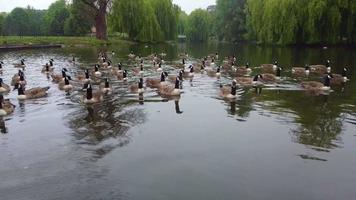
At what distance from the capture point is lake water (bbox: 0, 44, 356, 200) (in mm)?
11961

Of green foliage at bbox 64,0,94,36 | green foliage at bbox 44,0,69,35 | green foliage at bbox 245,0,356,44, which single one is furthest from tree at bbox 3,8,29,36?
green foliage at bbox 245,0,356,44

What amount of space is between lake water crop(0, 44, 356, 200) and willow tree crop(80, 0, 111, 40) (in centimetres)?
5648

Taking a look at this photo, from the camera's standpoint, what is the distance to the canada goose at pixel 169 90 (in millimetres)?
24295

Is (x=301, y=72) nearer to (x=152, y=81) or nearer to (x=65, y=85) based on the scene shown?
(x=152, y=81)

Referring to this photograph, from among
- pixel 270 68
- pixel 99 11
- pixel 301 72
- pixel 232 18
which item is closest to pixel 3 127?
pixel 301 72

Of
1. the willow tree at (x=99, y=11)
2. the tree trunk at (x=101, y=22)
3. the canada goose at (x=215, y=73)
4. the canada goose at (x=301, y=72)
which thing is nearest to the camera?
the canada goose at (x=215, y=73)

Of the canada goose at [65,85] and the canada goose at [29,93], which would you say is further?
the canada goose at [65,85]

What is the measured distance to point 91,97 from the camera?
22.0 meters

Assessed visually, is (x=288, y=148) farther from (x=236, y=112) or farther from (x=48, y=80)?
(x=48, y=80)

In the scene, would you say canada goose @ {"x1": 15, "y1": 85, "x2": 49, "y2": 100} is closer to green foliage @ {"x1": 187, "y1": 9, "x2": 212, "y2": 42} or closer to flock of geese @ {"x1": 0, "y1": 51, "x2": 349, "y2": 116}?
flock of geese @ {"x1": 0, "y1": 51, "x2": 349, "y2": 116}

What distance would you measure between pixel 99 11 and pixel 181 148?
6609 centimetres

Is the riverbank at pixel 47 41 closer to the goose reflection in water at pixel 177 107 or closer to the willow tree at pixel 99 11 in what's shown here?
the willow tree at pixel 99 11

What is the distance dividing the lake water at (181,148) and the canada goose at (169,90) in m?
0.68

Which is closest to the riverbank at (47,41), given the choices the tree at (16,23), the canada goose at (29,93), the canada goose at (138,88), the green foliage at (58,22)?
the green foliage at (58,22)
